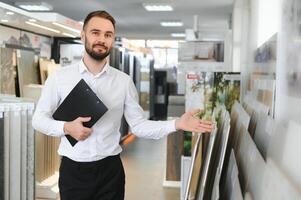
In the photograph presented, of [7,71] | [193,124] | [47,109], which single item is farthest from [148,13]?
[193,124]

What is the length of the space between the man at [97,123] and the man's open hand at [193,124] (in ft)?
0.26

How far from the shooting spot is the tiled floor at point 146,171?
5.06 meters

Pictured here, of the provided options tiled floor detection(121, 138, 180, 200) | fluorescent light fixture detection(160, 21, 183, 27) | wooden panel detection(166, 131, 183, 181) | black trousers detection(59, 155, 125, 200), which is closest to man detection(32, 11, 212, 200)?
black trousers detection(59, 155, 125, 200)

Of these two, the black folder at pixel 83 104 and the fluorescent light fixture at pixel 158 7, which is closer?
the black folder at pixel 83 104

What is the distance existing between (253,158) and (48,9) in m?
9.57

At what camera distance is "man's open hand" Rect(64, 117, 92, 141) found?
6.86 feet

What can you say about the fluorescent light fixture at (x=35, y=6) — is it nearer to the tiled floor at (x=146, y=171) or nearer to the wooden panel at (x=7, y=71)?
the tiled floor at (x=146, y=171)

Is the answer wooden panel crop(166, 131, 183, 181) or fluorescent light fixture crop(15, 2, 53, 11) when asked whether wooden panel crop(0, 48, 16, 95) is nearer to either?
wooden panel crop(166, 131, 183, 181)

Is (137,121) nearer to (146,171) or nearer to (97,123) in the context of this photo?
(97,123)

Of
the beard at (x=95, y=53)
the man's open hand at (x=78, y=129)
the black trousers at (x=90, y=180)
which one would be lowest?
the black trousers at (x=90, y=180)

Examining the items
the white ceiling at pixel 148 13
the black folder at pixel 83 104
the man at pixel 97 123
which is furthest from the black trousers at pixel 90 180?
the white ceiling at pixel 148 13

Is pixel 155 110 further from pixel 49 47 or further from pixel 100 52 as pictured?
pixel 100 52

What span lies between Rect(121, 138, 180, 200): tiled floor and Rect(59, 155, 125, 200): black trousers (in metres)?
2.57

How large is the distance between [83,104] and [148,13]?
8.89 meters
